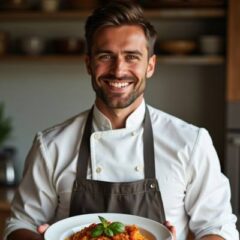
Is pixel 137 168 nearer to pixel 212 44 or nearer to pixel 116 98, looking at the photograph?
pixel 116 98

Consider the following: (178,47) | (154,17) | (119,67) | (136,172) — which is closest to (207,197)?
(136,172)

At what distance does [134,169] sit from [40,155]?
0.26 metres

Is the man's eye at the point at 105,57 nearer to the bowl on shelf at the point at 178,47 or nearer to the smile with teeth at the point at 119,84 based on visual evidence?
the smile with teeth at the point at 119,84

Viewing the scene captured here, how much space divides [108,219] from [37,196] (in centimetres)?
25

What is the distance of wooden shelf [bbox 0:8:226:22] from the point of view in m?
2.79

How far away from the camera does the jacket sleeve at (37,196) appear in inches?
58.4

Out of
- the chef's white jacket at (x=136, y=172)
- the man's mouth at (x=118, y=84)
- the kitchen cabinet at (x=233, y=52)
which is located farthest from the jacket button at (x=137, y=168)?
the kitchen cabinet at (x=233, y=52)

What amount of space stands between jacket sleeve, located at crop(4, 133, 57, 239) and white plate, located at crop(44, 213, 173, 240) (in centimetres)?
18

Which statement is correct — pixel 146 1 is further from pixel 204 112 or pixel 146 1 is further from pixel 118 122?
pixel 118 122

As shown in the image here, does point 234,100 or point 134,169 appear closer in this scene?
point 134,169

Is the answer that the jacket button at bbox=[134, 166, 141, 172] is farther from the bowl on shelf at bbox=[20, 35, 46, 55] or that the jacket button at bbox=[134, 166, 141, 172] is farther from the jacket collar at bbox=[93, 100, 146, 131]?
the bowl on shelf at bbox=[20, 35, 46, 55]

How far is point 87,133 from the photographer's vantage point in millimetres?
1531

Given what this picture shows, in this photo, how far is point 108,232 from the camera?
1.20 m

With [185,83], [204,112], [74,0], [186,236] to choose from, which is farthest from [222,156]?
[186,236]
